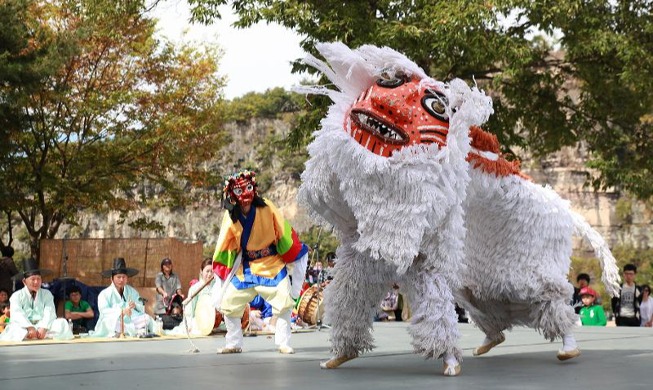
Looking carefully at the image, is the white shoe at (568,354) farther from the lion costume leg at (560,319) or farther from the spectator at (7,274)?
the spectator at (7,274)

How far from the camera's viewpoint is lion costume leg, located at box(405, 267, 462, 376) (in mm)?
5792

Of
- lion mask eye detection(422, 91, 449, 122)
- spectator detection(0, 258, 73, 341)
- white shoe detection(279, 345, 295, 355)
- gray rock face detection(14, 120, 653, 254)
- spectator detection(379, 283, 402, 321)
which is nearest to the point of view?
lion mask eye detection(422, 91, 449, 122)

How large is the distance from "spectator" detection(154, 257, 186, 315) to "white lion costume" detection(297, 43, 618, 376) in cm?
738

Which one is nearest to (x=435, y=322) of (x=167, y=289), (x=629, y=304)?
(x=167, y=289)

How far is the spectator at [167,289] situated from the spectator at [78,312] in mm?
965

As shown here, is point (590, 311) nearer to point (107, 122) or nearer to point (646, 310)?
point (646, 310)

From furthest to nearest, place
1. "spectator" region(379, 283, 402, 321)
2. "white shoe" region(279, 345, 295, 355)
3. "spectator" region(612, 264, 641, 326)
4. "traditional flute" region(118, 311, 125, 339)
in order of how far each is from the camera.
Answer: "spectator" region(379, 283, 402, 321), "spectator" region(612, 264, 641, 326), "traditional flute" region(118, 311, 125, 339), "white shoe" region(279, 345, 295, 355)

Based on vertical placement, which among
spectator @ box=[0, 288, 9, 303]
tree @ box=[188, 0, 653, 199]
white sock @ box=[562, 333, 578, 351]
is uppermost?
tree @ box=[188, 0, 653, 199]

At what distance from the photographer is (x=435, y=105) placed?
5.98m

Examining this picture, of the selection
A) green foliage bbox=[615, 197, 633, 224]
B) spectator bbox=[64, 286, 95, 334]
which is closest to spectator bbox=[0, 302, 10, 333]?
spectator bbox=[64, 286, 95, 334]

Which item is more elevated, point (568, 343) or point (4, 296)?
point (4, 296)

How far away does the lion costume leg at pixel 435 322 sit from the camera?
5792 millimetres

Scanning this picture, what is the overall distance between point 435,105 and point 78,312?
807cm

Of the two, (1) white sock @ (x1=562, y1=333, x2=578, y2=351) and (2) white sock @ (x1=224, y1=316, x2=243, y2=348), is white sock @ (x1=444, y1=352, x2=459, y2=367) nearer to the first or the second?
(1) white sock @ (x1=562, y1=333, x2=578, y2=351)
